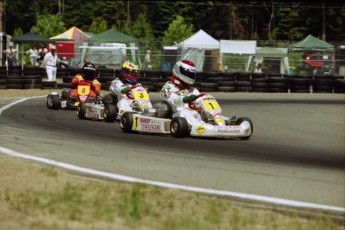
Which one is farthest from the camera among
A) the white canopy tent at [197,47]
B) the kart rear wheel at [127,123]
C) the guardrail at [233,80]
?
the white canopy tent at [197,47]

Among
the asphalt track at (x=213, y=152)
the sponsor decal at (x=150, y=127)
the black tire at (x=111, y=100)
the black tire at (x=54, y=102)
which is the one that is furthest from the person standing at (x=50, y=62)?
the sponsor decal at (x=150, y=127)

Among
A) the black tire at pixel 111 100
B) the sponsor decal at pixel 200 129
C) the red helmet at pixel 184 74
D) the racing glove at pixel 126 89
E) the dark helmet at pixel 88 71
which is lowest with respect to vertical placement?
the sponsor decal at pixel 200 129

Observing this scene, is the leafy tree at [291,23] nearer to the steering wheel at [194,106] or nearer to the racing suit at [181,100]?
the racing suit at [181,100]

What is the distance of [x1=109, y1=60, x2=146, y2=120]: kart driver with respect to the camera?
12.5m

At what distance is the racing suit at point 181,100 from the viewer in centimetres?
1055

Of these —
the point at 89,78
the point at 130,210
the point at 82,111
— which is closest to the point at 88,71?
the point at 89,78

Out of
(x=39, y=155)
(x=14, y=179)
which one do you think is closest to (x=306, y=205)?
(x=14, y=179)

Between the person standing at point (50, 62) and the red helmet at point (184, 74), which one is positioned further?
the person standing at point (50, 62)

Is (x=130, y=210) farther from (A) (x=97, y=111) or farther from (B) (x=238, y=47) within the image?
(B) (x=238, y=47)

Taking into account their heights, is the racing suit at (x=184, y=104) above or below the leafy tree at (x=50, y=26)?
below

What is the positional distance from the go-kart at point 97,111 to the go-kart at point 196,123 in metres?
1.52

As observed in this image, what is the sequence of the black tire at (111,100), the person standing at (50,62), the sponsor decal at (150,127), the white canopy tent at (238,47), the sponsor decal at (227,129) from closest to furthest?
the sponsor decal at (227,129) < the sponsor decal at (150,127) < the black tire at (111,100) < the person standing at (50,62) < the white canopy tent at (238,47)

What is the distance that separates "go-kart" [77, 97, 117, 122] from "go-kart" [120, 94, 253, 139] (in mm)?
1521

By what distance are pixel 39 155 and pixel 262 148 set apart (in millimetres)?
2900
